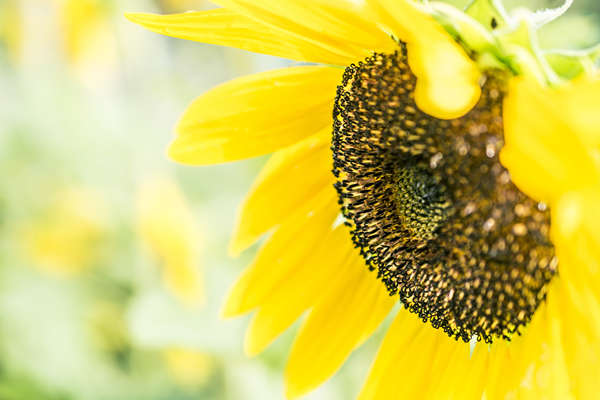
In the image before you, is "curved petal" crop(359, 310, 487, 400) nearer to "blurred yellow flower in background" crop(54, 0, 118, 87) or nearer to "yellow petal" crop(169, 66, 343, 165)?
"yellow petal" crop(169, 66, 343, 165)

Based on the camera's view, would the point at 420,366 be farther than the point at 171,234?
No

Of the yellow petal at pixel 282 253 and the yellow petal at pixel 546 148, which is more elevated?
the yellow petal at pixel 282 253

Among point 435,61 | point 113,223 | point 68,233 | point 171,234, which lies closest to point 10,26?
point 68,233

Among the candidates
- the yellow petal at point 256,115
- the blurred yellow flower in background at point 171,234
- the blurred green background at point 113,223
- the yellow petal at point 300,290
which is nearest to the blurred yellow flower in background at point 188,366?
the blurred green background at point 113,223

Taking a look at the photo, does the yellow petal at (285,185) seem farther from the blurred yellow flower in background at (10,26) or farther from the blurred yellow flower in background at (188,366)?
the blurred yellow flower in background at (10,26)

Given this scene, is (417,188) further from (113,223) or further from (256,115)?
(113,223)
